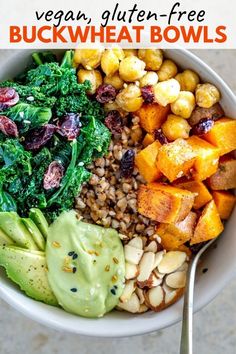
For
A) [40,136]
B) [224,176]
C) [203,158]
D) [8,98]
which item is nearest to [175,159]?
[203,158]

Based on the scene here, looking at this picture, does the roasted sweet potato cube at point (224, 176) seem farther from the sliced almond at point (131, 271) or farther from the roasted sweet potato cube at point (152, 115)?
the sliced almond at point (131, 271)

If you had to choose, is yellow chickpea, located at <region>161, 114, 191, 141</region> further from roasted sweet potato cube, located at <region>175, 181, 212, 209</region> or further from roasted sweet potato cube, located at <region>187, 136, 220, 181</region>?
roasted sweet potato cube, located at <region>175, 181, 212, 209</region>

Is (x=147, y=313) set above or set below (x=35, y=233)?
below

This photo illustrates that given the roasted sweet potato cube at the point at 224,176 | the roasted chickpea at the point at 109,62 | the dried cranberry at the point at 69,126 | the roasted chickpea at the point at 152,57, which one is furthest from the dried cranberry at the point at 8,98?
the roasted sweet potato cube at the point at 224,176

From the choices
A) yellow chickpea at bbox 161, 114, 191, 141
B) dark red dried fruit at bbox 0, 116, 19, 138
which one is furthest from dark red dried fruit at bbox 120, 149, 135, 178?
dark red dried fruit at bbox 0, 116, 19, 138

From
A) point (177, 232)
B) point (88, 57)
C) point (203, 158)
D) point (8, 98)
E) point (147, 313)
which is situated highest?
point (88, 57)

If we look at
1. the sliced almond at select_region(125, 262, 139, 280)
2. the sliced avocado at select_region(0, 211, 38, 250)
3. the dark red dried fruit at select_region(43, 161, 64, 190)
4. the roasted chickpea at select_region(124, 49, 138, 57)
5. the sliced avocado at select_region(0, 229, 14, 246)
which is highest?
the roasted chickpea at select_region(124, 49, 138, 57)

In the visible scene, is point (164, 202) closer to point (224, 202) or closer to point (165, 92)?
point (224, 202)
